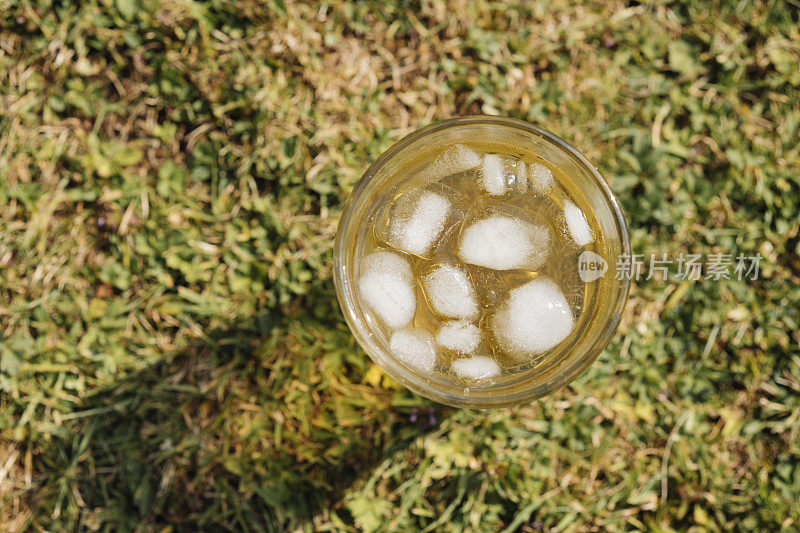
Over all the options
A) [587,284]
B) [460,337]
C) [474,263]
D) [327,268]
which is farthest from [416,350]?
[327,268]

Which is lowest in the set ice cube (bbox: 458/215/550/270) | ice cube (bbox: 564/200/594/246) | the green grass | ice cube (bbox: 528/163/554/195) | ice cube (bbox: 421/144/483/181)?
the green grass

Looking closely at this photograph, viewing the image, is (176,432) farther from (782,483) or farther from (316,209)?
(782,483)

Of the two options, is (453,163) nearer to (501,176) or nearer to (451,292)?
(501,176)

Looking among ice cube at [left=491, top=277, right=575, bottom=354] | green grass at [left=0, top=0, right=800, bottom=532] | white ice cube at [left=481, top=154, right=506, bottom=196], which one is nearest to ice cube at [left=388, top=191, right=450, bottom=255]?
white ice cube at [left=481, top=154, right=506, bottom=196]

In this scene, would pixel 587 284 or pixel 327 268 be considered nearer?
pixel 587 284

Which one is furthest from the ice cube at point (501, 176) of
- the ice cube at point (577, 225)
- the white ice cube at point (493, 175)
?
the ice cube at point (577, 225)

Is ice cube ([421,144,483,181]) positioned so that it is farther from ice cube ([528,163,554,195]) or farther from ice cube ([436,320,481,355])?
ice cube ([436,320,481,355])

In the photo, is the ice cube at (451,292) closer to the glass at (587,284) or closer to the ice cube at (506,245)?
the ice cube at (506,245)
